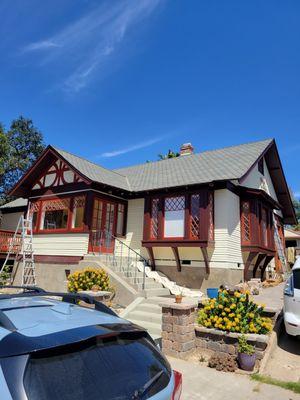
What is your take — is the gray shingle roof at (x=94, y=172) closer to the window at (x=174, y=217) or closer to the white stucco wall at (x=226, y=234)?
the window at (x=174, y=217)

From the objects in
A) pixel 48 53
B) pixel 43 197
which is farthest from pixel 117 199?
pixel 48 53

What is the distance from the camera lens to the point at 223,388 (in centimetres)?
486

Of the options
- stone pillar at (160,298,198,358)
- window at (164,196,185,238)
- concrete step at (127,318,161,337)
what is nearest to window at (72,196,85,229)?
window at (164,196,185,238)

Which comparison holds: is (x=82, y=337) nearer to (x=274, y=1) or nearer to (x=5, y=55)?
(x=274, y=1)

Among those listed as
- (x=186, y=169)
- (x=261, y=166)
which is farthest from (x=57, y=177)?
(x=261, y=166)

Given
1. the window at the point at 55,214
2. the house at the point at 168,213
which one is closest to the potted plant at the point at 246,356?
the house at the point at 168,213

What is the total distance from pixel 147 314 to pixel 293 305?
390 cm

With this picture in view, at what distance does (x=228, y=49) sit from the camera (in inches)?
448

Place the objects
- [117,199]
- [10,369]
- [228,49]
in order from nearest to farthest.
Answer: [10,369] < [228,49] < [117,199]

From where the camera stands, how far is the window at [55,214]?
1461cm

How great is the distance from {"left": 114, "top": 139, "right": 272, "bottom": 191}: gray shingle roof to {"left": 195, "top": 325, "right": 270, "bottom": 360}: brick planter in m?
6.47

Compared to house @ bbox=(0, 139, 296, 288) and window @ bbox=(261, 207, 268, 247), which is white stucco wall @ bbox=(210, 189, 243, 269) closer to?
house @ bbox=(0, 139, 296, 288)

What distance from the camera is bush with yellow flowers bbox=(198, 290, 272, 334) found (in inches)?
241

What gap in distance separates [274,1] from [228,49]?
2380 mm
